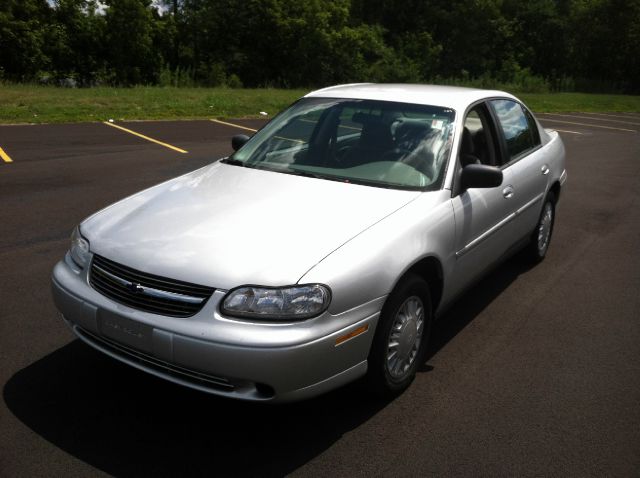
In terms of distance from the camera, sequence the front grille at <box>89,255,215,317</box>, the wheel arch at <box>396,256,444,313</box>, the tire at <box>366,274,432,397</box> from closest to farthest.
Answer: the front grille at <box>89,255,215,317</box> → the tire at <box>366,274,432,397</box> → the wheel arch at <box>396,256,444,313</box>

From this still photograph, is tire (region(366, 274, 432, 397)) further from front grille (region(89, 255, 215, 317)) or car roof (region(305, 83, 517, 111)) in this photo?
car roof (region(305, 83, 517, 111))

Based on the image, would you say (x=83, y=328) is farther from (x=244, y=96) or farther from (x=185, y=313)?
(x=244, y=96)

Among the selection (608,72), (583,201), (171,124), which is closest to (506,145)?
(583,201)

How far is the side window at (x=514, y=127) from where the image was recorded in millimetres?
5277

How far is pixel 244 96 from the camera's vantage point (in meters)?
21.7

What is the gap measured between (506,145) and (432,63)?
4566 centimetres

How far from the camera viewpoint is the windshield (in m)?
4.31

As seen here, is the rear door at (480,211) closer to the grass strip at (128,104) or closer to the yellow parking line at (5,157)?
the yellow parking line at (5,157)

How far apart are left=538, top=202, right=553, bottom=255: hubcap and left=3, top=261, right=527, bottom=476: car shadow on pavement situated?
3042mm

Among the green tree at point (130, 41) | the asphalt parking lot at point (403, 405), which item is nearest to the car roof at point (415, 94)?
the asphalt parking lot at point (403, 405)

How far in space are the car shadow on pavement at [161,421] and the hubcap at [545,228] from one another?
3042 mm

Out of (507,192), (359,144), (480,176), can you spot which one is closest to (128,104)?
(359,144)

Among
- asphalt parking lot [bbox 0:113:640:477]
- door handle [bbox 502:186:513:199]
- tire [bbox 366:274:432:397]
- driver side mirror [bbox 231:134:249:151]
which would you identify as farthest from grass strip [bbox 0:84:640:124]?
tire [bbox 366:274:432:397]

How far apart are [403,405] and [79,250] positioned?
1.96 metres
